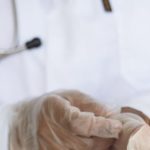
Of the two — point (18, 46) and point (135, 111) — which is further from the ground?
point (18, 46)

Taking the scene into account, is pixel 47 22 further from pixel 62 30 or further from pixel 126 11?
pixel 126 11

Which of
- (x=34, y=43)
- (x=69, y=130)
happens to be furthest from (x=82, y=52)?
(x=69, y=130)

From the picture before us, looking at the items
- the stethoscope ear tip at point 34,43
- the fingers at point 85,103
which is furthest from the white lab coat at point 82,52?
the fingers at point 85,103

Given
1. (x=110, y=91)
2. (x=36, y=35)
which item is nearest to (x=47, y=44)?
(x=36, y=35)

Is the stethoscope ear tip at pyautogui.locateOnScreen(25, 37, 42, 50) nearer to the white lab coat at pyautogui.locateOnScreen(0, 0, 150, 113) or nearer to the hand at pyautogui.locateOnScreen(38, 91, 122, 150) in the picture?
the white lab coat at pyautogui.locateOnScreen(0, 0, 150, 113)

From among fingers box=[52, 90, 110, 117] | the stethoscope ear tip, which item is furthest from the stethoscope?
fingers box=[52, 90, 110, 117]

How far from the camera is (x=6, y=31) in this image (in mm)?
568

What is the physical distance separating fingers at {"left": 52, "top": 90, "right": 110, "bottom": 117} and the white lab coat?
0.13 meters

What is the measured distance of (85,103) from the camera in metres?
0.44

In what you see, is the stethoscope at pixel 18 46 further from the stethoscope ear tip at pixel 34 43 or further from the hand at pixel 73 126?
the hand at pixel 73 126

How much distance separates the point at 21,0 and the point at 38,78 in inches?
4.8

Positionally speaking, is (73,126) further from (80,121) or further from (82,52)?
(82,52)

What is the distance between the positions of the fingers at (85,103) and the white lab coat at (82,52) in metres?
0.13

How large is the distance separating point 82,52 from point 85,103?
16 centimetres
